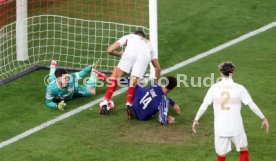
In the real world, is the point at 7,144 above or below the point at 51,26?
below

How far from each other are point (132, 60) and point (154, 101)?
825mm

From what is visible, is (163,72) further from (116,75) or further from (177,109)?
(177,109)

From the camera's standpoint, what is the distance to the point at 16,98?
1593 cm

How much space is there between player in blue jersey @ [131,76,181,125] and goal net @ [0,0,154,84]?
260 cm

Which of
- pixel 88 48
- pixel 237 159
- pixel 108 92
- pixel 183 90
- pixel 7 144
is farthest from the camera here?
pixel 88 48

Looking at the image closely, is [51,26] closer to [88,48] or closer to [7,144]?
[88,48]

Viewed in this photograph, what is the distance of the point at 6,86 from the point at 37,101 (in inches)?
40.4

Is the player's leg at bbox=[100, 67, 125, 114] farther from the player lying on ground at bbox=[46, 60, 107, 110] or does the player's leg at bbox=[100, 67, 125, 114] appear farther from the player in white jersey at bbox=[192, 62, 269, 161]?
the player in white jersey at bbox=[192, 62, 269, 161]

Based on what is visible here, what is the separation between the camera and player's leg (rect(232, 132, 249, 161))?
12297mm

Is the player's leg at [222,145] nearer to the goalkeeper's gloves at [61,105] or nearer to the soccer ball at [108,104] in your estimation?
the soccer ball at [108,104]

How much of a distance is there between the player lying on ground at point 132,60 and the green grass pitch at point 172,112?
351mm

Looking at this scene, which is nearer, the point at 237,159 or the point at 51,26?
the point at 237,159

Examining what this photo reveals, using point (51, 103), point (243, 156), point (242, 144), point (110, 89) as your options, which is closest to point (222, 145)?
point (242, 144)

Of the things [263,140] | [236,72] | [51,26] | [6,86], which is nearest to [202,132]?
[263,140]
